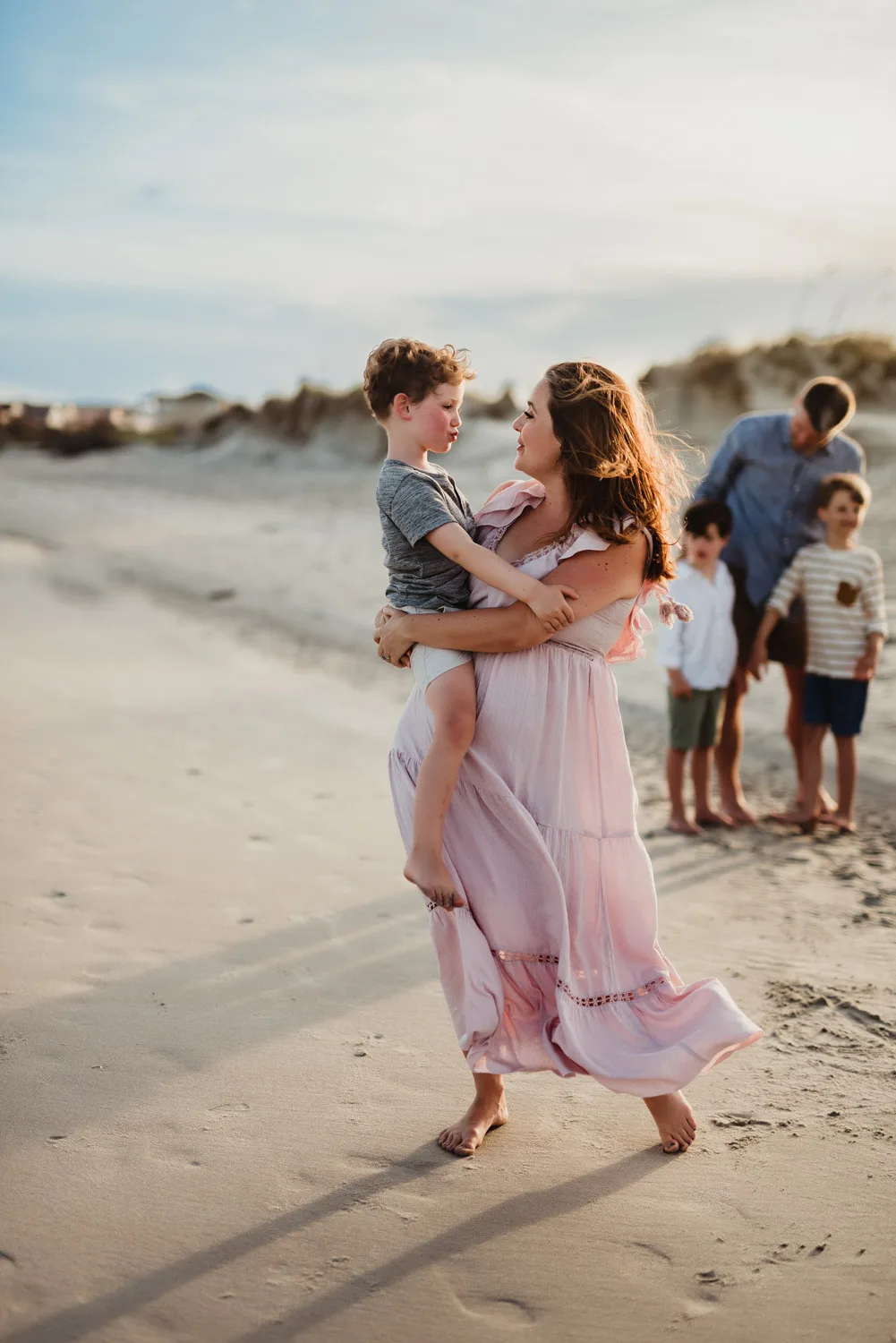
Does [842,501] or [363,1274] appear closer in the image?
[363,1274]

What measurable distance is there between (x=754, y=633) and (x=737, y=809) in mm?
903

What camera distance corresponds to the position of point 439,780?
2945 millimetres

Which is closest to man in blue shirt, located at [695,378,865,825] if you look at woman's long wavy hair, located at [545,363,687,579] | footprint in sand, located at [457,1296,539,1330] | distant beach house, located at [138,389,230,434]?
woman's long wavy hair, located at [545,363,687,579]

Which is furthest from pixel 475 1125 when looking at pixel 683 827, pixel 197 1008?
pixel 683 827

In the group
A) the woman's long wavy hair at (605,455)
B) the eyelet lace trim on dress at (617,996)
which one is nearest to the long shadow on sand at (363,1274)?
the eyelet lace trim on dress at (617,996)

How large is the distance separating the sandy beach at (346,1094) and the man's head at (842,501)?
153cm

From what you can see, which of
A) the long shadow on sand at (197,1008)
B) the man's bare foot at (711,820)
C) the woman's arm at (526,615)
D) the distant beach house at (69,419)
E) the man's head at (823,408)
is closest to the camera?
the woman's arm at (526,615)

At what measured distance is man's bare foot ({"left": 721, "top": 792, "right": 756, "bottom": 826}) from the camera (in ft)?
20.4

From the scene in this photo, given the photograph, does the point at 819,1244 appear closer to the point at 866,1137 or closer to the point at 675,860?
the point at 866,1137

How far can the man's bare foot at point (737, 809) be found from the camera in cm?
623

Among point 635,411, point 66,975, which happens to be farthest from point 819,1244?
point 66,975

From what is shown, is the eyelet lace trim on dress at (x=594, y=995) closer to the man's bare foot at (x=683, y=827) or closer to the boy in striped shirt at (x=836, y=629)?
the man's bare foot at (x=683, y=827)

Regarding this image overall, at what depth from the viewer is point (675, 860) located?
18.4ft

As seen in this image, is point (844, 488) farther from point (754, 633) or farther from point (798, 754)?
point (798, 754)
